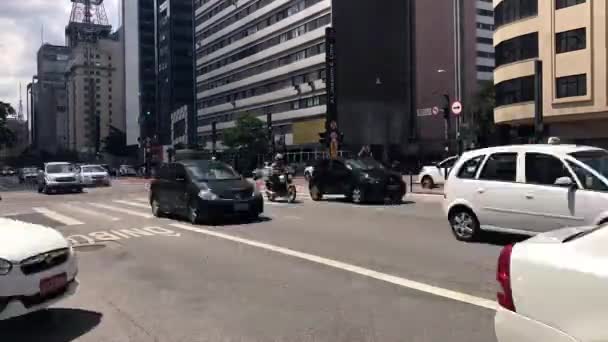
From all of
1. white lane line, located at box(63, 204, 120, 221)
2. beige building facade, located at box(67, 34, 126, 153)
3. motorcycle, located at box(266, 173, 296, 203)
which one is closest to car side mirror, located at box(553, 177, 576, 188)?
white lane line, located at box(63, 204, 120, 221)

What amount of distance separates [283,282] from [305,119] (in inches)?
2506

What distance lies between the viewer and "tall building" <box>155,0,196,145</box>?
11638 centimetres

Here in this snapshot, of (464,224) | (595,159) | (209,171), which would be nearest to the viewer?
(595,159)

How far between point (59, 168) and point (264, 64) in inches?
1989

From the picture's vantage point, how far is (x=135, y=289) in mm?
7402

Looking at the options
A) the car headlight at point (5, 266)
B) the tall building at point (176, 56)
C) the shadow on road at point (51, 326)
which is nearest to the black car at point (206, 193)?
the shadow on road at point (51, 326)

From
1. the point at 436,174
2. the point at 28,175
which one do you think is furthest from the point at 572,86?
the point at 28,175

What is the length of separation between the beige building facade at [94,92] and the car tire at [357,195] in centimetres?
13670

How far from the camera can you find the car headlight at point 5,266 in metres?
5.09

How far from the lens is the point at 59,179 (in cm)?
3098

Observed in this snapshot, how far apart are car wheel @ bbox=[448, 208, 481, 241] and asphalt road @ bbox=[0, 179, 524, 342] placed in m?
0.29

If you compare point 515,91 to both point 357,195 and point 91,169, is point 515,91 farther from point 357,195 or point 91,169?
point 91,169

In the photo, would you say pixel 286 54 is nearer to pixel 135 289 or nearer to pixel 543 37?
pixel 543 37

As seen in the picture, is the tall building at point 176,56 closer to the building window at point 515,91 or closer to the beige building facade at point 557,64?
the building window at point 515,91
